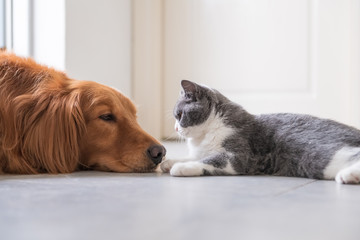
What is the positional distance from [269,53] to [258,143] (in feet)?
5.39

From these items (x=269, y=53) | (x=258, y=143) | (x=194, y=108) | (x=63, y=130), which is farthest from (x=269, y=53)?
(x=63, y=130)

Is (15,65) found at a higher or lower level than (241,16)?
lower

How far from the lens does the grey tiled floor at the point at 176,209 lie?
0.76 meters

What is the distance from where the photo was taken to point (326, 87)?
2945 mm

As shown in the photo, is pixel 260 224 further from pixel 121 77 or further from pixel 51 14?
pixel 121 77

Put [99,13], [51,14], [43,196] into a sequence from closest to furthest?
[43,196] → [51,14] → [99,13]

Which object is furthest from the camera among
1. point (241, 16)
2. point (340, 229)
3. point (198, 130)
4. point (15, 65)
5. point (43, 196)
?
point (241, 16)

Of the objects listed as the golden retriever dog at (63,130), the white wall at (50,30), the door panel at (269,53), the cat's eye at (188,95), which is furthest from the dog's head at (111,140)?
the door panel at (269,53)

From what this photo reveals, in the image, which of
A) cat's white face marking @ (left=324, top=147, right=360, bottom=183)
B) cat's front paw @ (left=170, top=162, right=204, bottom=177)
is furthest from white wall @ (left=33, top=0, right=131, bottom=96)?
cat's white face marking @ (left=324, top=147, right=360, bottom=183)

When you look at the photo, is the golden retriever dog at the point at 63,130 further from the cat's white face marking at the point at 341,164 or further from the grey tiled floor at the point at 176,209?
the cat's white face marking at the point at 341,164

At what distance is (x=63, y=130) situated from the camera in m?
1.52

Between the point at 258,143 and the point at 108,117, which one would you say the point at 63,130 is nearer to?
the point at 108,117

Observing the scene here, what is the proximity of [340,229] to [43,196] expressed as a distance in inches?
24.9

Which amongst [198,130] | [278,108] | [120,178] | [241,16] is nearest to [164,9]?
[241,16]
